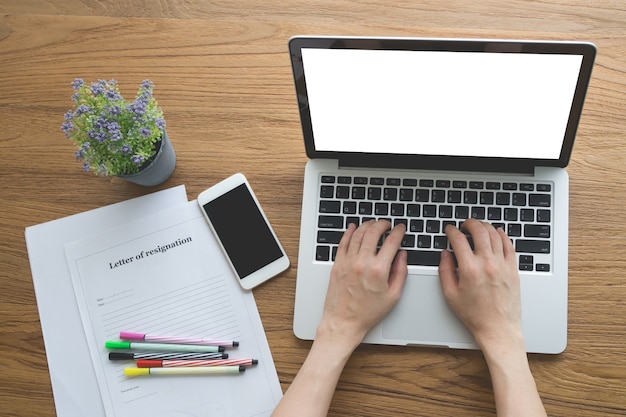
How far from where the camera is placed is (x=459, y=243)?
85 centimetres


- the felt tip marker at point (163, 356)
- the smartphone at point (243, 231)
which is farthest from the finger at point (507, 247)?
the felt tip marker at point (163, 356)

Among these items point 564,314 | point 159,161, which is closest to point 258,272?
point 159,161

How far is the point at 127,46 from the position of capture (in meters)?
1.01

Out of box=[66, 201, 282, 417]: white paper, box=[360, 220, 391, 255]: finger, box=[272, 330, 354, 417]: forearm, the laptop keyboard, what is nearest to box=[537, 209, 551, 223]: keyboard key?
the laptop keyboard

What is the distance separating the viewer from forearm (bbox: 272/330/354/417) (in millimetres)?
806

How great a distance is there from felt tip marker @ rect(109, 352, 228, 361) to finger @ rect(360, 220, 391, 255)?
256mm

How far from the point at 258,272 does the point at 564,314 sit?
17.3 inches

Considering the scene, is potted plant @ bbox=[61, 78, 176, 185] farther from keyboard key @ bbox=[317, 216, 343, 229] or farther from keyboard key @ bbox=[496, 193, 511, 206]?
keyboard key @ bbox=[496, 193, 511, 206]

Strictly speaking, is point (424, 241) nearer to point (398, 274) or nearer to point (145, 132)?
point (398, 274)

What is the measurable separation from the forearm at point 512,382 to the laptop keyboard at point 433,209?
0.42 feet

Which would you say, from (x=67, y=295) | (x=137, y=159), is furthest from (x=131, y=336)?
(x=137, y=159)

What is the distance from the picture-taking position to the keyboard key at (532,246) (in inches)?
33.8

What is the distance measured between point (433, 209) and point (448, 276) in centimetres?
10

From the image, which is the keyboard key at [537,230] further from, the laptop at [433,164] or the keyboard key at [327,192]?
the keyboard key at [327,192]
